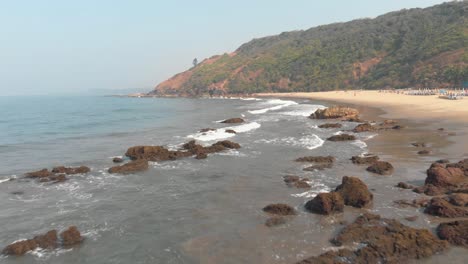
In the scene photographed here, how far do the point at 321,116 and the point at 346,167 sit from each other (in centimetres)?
2653

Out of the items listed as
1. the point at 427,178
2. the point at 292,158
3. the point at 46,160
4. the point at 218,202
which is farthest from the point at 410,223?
the point at 46,160

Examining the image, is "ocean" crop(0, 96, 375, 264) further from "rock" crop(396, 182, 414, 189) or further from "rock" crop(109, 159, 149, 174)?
"rock" crop(396, 182, 414, 189)

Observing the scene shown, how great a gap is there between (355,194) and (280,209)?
10.4 ft

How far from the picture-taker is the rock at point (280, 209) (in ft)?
47.5

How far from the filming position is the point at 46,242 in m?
12.6

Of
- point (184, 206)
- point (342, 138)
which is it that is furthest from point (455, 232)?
point (342, 138)

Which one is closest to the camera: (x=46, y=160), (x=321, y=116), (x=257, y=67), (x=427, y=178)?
(x=427, y=178)

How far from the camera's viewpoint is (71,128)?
48.4 metres

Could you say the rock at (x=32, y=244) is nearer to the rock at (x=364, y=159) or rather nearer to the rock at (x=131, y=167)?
the rock at (x=131, y=167)

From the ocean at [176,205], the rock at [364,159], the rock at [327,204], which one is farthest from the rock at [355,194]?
the rock at [364,159]

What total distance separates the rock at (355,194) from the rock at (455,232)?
314 cm

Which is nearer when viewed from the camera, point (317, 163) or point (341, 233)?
point (341, 233)

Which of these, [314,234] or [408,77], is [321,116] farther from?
[408,77]

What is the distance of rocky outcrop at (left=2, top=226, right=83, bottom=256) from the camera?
12.1m
